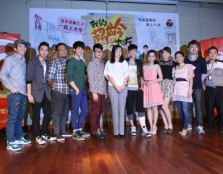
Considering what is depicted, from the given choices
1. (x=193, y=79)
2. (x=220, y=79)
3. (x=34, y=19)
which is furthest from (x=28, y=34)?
(x=220, y=79)

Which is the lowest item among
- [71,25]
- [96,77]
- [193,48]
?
[96,77]

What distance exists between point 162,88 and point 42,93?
5.84 feet

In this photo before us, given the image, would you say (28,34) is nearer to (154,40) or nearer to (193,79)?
(154,40)

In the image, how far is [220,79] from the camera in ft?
11.2

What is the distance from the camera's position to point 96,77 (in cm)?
310

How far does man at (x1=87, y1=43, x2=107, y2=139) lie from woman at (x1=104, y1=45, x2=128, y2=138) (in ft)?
0.38

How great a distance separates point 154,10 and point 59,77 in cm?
274

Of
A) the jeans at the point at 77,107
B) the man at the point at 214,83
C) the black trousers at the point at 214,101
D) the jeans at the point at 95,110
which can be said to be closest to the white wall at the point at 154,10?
the man at the point at 214,83

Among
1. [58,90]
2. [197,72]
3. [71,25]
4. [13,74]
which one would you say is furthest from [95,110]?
[71,25]

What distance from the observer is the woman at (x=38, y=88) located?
2.84m

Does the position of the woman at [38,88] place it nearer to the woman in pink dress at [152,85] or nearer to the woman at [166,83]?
the woman in pink dress at [152,85]

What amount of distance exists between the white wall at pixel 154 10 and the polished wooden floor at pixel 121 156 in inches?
92.9

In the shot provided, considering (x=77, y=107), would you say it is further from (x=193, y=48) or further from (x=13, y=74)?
(x=193, y=48)

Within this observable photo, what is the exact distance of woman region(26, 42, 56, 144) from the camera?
2.84m
